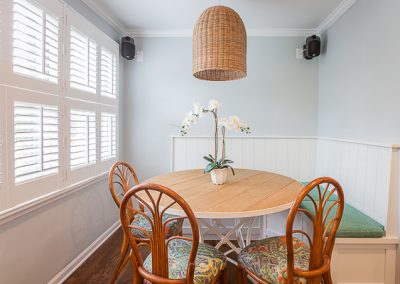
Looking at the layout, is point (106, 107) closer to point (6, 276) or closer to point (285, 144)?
point (6, 276)

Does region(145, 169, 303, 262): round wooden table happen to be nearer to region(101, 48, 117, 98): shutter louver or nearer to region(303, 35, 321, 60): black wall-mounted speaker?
region(101, 48, 117, 98): shutter louver

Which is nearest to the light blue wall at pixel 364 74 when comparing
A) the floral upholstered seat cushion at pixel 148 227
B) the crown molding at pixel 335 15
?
the crown molding at pixel 335 15

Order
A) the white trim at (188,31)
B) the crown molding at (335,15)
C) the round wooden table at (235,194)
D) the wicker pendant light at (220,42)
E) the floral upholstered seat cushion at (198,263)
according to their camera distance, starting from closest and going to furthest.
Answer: the floral upholstered seat cushion at (198,263) → the round wooden table at (235,194) → the wicker pendant light at (220,42) → the crown molding at (335,15) → the white trim at (188,31)

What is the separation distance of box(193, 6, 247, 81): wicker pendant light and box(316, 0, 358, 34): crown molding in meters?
1.50

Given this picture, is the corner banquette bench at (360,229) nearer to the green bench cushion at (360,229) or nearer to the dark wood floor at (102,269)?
the green bench cushion at (360,229)

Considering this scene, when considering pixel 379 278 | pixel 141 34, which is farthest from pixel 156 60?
pixel 379 278

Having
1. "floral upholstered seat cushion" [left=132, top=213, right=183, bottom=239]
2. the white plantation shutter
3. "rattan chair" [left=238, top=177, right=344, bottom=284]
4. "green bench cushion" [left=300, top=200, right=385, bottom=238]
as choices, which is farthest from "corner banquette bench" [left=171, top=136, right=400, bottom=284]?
the white plantation shutter

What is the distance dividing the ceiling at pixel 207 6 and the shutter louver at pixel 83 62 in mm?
439

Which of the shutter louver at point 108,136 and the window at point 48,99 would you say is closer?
the window at point 48,99

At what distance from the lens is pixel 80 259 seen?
222 cm

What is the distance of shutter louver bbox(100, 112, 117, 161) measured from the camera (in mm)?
2652

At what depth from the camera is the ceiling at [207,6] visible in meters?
2.43

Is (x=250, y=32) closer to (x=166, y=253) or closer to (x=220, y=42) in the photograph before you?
(x=220, y=42)

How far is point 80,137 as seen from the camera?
7.23 ft
